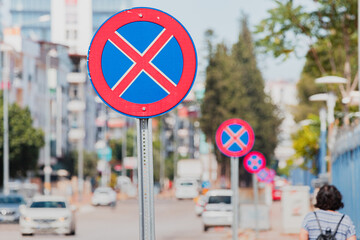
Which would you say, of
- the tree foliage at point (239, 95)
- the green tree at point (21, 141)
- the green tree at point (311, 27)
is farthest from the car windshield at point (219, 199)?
the tree foliage at point (239, 95)

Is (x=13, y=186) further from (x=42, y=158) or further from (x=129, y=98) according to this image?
(x=129, y=98)

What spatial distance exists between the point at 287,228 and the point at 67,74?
294 ft

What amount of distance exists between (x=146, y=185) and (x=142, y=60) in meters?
0.79

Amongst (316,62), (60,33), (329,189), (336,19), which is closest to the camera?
(329,189)

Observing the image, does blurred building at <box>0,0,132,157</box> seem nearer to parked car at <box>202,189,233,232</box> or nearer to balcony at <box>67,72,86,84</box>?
balcony at <box>67,72,86,84</box>

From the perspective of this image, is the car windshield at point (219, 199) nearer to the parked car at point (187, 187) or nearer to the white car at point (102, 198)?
the white car at point (102, 198)

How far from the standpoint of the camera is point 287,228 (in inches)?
1248

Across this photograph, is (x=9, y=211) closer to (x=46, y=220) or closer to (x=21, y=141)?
(x=46, y=220)

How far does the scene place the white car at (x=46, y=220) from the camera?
32.6 metres

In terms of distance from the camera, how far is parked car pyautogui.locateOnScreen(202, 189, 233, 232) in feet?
123

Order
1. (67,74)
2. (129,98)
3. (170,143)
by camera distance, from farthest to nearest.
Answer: (170,143) → (67,74) → (129,98)

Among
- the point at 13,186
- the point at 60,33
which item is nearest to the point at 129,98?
the point at 13,186

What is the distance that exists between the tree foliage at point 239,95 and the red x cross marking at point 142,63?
95.9 m

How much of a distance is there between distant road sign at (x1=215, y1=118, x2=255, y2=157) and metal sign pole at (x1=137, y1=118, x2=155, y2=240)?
29.1 ft
